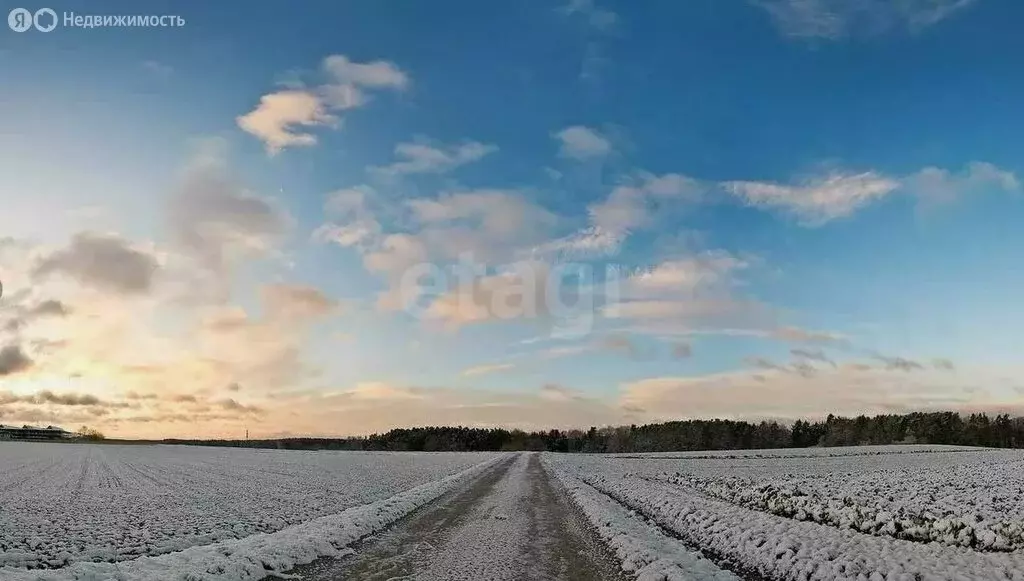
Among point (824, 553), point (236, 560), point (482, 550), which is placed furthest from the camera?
point (482, 550)

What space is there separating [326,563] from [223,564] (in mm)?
2171

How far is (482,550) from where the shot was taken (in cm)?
1523

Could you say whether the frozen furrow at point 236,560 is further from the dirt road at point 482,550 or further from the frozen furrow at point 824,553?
Result: the frozen furrow at point 824,553

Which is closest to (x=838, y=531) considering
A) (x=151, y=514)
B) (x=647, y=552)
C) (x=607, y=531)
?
(x=607, y=531)

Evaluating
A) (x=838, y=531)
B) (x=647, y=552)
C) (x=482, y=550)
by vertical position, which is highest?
(x=647, y=552)

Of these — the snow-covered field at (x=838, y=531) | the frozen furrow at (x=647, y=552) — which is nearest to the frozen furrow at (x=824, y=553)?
the snow-covered field at (x=838, y=531)

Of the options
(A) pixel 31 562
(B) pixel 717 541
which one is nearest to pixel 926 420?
(B) pixel 717 541

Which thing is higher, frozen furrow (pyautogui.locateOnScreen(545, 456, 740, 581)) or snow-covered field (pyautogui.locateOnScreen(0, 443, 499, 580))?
frozen furrow (pyautogui.locateOnScreen(545, 456, 740, 581))

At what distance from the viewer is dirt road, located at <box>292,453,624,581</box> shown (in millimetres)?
12867

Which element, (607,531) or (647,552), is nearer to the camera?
(647,552)

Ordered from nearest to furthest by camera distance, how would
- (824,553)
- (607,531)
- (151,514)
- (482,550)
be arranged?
(824,553), (482,550), (607,531), (151,514)

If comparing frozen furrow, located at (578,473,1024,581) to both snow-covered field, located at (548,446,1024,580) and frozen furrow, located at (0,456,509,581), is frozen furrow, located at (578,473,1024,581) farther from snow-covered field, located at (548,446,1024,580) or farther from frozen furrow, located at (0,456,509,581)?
frozen furrow, located at (0,456,509,581)

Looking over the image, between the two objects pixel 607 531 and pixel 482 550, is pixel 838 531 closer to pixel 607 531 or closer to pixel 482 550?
pixel 607 531

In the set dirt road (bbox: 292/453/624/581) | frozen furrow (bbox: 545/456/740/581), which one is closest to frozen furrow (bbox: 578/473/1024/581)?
frozen furrow (bbox: 545/456/740/581)
